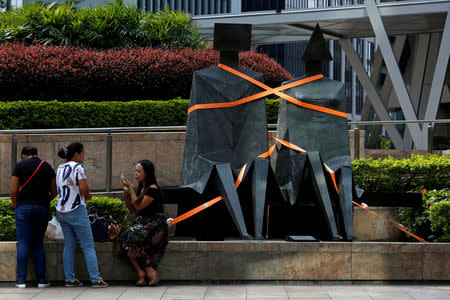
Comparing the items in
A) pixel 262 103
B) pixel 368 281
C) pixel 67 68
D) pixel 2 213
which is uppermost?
pixel 67 68

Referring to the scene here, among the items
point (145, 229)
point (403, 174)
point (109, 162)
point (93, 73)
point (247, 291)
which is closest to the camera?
point (247, 291)

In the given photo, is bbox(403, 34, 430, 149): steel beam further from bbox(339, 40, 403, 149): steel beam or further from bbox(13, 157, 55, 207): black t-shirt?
bbox(13, 157, 55, 207): black t-shirt

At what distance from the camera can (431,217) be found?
904cm

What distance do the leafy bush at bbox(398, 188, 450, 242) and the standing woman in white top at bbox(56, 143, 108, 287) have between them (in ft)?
14.3

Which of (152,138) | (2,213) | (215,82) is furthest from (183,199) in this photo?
(152,138)

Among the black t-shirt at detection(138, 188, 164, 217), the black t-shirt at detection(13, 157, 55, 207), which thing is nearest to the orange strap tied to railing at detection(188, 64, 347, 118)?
the black t-shirt at detection(138, 188, 164, 217)

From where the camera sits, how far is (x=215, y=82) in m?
9.34

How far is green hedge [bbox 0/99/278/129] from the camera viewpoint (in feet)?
41.1

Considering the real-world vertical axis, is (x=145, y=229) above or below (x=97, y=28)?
below

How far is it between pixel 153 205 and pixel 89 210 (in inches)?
66.8

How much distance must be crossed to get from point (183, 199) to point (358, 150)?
4574 mm

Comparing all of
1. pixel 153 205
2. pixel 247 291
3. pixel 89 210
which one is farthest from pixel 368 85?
pixel 247 291

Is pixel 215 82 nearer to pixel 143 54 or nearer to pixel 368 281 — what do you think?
pixel 368 281

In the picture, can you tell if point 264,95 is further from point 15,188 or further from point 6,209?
point 6,209
